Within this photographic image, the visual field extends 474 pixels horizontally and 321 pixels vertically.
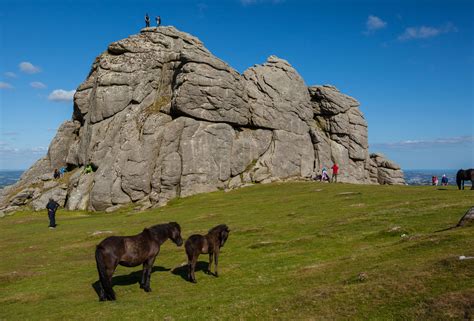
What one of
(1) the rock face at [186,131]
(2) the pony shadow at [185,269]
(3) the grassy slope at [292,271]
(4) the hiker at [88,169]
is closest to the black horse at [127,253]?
(3) the grassy slope at [292,271]

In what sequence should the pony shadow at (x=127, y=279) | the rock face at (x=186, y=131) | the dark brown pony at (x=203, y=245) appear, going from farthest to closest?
the rock face at (x=186, y=131), the pony shadow at (x=127, y=279), the dark brown pony at (x=203, y=245)

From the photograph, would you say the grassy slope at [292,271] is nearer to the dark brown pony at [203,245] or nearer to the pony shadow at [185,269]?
the pony shadow at [185,269]

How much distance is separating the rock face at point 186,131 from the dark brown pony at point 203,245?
4900 centimetres

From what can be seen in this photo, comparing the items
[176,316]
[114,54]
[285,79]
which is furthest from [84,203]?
[176,316]

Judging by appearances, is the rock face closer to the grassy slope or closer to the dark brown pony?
the grassy slope

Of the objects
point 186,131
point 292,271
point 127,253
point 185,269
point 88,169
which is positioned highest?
point 186,131

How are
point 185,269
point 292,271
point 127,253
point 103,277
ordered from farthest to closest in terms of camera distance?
point 185,269, point 292,271, point 127,253, point 103,277

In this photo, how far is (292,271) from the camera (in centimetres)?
2116

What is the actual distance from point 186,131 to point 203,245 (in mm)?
56768

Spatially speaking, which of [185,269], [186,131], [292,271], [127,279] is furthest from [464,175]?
[186,131]

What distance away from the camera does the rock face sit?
250 feet

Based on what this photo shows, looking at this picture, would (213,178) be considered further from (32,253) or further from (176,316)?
(176,316)

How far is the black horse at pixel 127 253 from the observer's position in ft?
63.4

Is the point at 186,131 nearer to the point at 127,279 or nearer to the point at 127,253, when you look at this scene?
the point at 127,279
